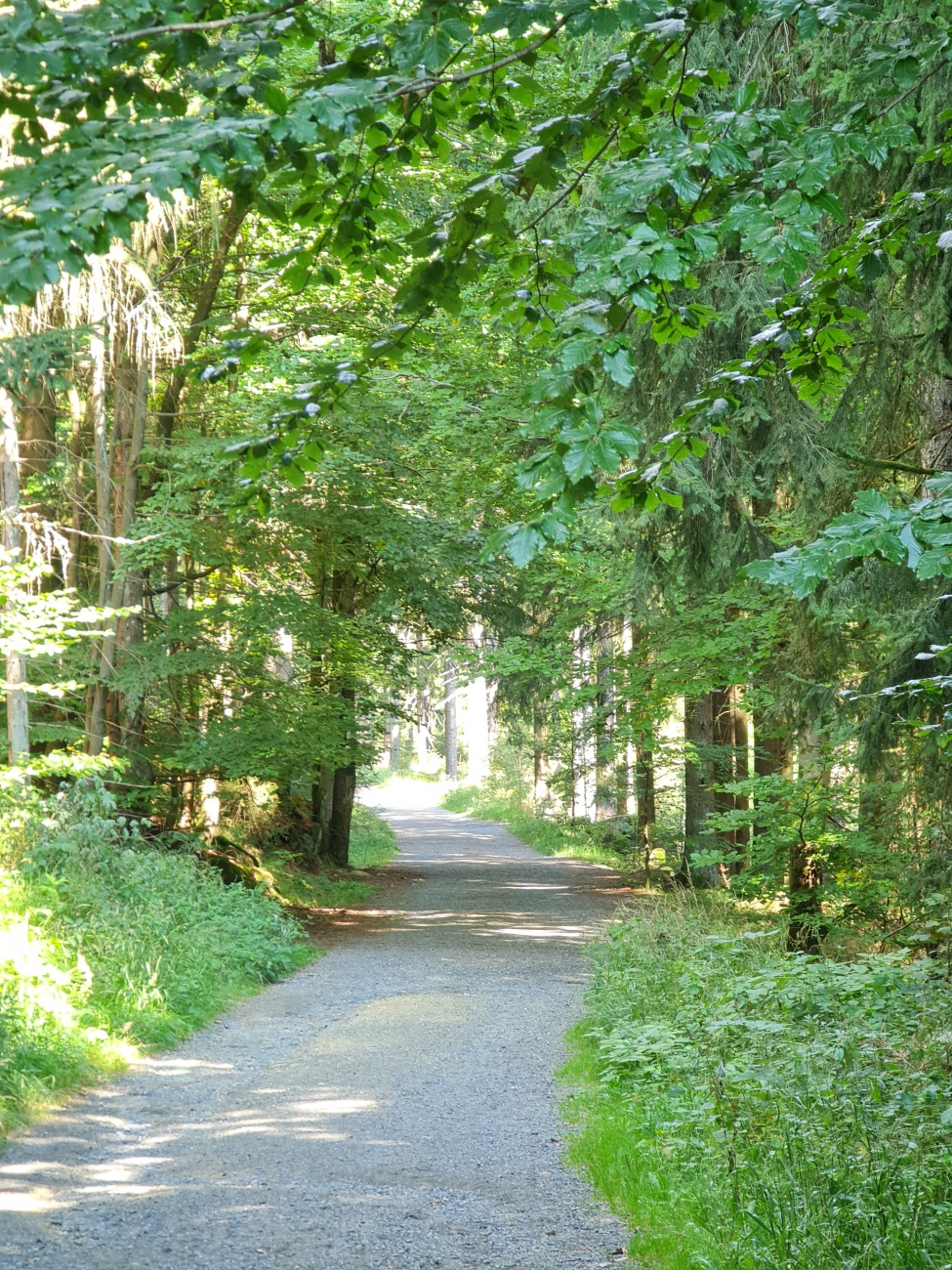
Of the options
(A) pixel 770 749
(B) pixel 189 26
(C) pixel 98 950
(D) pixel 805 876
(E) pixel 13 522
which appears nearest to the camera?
(B) pixel 189 26

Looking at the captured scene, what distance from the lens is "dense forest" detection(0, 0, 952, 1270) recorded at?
9.97 feet

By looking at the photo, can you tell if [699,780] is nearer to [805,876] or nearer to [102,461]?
[805,876]

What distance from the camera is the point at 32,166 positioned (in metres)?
2.40

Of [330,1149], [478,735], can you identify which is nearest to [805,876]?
[330,1149]

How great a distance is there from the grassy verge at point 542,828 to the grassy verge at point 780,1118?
1366 centimetres

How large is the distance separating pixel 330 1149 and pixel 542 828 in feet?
74.8

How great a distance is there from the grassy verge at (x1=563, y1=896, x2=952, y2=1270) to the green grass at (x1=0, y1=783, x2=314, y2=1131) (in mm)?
2925

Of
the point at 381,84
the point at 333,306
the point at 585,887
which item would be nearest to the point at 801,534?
the point at 333,306

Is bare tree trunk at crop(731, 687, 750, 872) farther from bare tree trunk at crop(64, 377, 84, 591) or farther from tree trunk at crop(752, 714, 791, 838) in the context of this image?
bare tree trunk at crop(64, 377, 84, 591)

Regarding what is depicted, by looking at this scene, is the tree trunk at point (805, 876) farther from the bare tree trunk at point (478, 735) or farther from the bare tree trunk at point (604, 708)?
the bare tree trunk at point (478, 735)

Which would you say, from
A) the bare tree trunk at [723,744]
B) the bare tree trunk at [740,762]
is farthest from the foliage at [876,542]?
the bare tree trunk at [740,762]

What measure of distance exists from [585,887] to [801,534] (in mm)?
10162

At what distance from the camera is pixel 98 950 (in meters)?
8.42

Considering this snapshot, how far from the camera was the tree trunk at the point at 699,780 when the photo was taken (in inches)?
615
